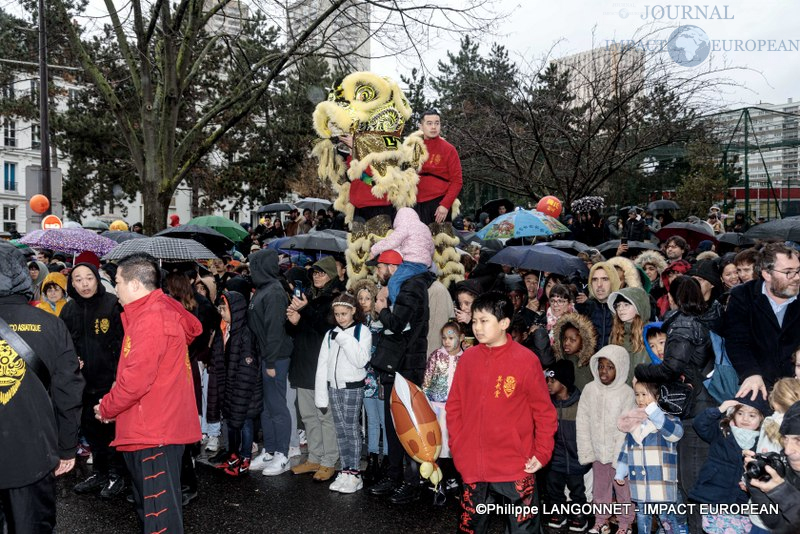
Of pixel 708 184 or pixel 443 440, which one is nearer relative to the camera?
pixel 443 440

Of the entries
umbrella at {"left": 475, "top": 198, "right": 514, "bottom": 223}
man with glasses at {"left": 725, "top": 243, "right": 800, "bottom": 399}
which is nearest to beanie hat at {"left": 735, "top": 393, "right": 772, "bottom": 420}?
man with glasses at {"left": 725, "top": 243, "right": 800, "bottom": 399}

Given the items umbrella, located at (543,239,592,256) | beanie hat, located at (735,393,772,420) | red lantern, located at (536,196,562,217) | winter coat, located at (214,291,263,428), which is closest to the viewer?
beanie hat, located at (735,393,772,420)

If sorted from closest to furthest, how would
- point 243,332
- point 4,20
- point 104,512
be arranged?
point 104,512 → point 243,332 → point 4,20

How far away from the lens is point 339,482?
654 cm

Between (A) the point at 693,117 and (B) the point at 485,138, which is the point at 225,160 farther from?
(A) the point at 693,117

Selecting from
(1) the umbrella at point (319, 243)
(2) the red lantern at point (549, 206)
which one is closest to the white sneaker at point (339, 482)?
(1) the umbrella at point (319, 243)

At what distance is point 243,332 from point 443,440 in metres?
2.31

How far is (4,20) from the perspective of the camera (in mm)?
17531

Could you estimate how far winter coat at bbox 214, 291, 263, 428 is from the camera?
686cm

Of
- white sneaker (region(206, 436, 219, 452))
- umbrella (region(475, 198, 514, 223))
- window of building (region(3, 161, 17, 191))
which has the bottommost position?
white sneaker (region(206, 436, 219, 452))

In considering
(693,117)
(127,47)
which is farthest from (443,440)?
(127,47)

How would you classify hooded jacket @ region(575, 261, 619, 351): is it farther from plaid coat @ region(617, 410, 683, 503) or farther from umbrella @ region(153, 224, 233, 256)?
umbrella @ region(153, 224, 233, 256)

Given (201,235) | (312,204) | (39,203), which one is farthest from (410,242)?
(312,204)

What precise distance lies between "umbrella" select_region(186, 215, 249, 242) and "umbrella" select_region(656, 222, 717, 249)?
8111 mm
